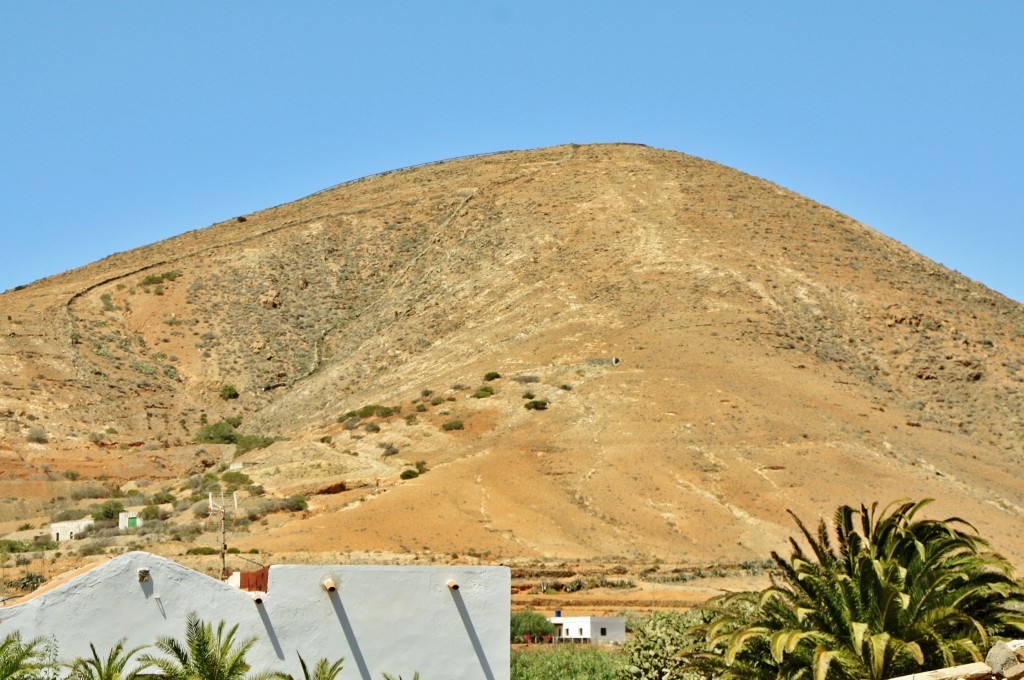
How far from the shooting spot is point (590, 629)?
104ft

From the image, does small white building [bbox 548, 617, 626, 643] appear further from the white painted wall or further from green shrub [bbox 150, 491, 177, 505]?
green shrub [bbox 150, 491, 177, 505]

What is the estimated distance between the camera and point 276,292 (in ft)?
245

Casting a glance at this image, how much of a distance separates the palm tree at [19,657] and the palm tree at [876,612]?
7.35 meters

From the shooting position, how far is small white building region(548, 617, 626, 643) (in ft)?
103

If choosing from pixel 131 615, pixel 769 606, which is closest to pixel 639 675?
pixel 769 606

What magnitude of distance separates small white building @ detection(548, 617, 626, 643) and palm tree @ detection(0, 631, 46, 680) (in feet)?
55.9

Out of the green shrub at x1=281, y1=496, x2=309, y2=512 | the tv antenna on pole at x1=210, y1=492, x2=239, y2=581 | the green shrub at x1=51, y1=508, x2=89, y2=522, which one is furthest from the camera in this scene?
the green shrub at x1=51, y1=508, x2=89, y2=522

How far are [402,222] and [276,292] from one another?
32.9 ft

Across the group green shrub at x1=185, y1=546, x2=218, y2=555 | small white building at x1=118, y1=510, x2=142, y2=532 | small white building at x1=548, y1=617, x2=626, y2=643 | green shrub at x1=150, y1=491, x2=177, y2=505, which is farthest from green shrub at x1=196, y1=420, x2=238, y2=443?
small white building at x1=548, y1=617, x2=626, y2=643

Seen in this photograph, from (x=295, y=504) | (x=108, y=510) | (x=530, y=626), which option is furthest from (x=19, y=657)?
(x=108, y=510)

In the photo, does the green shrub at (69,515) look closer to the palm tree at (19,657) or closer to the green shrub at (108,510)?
the green shrub at (108,510)

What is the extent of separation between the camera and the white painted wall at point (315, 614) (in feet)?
55.5

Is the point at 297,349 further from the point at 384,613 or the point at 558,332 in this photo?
the point at 384,613

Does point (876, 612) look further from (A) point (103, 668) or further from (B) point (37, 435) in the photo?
(B) point (37, 435)
